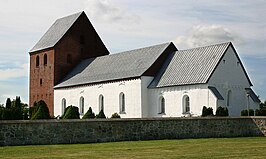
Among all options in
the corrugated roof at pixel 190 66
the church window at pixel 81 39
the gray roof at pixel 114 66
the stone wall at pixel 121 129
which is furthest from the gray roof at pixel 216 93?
the church window at pixel 81 39

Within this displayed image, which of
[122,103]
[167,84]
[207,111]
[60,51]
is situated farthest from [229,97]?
[60,51]

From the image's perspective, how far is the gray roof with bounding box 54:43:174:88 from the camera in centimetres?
4488

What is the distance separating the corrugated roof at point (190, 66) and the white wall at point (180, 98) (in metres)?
0.48

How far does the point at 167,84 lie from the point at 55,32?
68.6 feet

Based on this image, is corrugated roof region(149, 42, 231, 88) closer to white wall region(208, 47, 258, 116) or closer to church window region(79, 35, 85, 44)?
white wall region(208, 47, 258, 116)

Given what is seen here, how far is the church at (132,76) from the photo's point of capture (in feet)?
130

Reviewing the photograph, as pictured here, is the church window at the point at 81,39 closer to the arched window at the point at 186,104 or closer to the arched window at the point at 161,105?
the arched window at the point at 161,105

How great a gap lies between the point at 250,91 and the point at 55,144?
75.4 ft

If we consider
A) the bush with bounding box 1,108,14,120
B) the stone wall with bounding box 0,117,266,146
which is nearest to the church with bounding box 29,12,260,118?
the stone wall with bounding box 0,117,266,146

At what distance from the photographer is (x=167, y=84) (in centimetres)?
4153

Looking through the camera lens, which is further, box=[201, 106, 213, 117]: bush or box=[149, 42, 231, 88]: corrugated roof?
box=[149, 42, 231, 88]: corrugated roof

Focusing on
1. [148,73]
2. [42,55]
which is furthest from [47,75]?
[148,73]

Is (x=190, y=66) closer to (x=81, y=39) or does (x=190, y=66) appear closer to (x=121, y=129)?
(x=121, y=129)

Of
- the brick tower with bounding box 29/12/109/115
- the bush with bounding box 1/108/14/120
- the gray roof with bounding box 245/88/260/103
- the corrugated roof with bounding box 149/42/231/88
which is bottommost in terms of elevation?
the bush with bounding box 1/108/14/120
